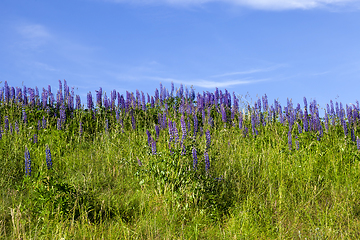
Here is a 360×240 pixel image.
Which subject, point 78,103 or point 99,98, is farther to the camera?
point 99,98

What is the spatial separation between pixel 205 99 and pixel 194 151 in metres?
5.61

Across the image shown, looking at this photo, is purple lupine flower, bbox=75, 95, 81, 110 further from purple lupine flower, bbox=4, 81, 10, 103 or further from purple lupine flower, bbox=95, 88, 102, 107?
purple lupine flower, bbox=4, 81, 10, 103

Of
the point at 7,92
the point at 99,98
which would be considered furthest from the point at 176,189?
the point at 7,92

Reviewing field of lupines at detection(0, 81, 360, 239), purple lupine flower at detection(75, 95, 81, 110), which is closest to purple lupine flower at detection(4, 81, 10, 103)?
purple lupine flower at detection(75, 95, 81, 110)

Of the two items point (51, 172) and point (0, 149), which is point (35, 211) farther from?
point (0, 149)

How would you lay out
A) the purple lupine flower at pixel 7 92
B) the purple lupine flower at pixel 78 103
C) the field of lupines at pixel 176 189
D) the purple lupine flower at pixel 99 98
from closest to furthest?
the field of lupines at pixel 176 189 → the purple lupine flower at pixel 78 103 → the purple lupine flower at pixel 99 98 → the purple lupine flower at pixel 7 92

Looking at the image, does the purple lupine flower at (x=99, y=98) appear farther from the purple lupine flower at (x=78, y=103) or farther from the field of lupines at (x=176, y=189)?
the field of lupines at (x=176, y=189)

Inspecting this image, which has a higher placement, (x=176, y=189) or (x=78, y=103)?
(x=78, y=103)

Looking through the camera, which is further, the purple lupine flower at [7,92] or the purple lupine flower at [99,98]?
the purple lupine flower at [7,92]

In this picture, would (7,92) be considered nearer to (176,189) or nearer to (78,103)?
(78,103)

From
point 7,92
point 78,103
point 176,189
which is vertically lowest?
point 176,189

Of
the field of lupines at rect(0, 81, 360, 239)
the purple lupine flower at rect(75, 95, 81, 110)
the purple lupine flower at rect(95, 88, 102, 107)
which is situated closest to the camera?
the field of lupines at rect(0, 81, 360, 239)

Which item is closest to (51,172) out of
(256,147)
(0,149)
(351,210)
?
(0,149)

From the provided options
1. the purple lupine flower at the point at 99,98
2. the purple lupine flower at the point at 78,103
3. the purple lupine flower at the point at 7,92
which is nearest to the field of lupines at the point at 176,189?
the purple lupine flower at the point at 78,103
